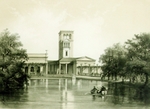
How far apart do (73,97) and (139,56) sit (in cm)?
163

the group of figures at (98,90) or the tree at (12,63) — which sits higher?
the tree at (12,63)

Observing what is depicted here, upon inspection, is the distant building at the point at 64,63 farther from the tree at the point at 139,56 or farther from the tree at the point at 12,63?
the tree at the point at 139,56

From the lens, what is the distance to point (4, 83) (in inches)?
205

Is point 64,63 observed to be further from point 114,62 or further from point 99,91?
point 114,62

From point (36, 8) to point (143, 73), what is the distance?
8.32 feet

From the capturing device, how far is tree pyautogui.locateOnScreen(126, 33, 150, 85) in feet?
17.2

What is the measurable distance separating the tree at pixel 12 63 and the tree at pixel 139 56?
2147 mm

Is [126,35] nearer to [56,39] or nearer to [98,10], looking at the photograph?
[98,10]

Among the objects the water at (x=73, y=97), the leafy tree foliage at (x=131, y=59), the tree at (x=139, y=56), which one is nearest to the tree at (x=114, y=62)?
the leafy tree foliage at (x=131, y=59)

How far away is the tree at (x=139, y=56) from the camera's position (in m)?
5.24

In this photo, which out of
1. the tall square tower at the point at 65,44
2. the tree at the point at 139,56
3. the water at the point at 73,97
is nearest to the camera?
the water at the point at 73,97

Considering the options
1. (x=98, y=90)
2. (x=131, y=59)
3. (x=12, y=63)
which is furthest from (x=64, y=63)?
(x=131, y=59)

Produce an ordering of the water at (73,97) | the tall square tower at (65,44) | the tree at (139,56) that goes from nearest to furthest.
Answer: the water at (73,97) → the tall square tower at (65,44) → the tree at (139,56)

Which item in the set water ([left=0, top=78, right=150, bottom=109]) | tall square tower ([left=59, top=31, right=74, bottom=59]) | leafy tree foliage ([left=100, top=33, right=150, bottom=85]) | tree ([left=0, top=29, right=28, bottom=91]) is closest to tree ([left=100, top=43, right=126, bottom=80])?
leafy tree foliage ([left=100, top=33, right=150, bottom=85])
